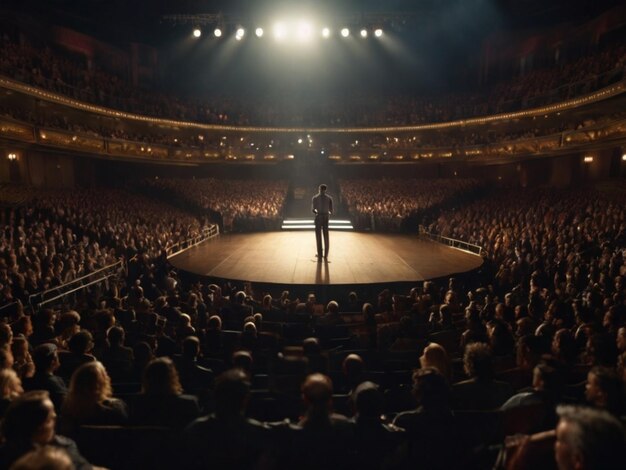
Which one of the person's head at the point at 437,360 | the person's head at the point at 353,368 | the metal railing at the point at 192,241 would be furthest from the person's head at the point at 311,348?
the metal railing at the point at 192,241

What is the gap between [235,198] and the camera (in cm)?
2514

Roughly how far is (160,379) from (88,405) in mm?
496

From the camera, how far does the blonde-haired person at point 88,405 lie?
109 inches

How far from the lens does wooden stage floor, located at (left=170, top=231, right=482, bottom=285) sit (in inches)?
428

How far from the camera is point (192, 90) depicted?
37750 millimetres

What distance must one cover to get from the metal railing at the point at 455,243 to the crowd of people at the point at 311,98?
11.0 m

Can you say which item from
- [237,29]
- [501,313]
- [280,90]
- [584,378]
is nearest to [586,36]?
[237,29]

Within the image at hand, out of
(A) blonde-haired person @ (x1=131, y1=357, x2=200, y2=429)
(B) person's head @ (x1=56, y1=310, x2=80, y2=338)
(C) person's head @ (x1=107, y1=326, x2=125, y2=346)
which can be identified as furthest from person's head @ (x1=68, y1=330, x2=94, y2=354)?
(A) blonde-haired person @ (x1=131, y1=357, x2=200, y2=429)

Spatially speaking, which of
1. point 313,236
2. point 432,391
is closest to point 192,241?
point 313,236

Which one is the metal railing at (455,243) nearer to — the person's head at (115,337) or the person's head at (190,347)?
the person's head at (190,347)

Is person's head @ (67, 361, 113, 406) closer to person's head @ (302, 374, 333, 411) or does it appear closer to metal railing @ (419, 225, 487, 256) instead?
person's head @ (302, 374, 333, 411)

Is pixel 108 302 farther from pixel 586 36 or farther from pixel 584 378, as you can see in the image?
pixel 586 36

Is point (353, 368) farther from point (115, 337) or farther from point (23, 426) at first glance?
point (115, 337)

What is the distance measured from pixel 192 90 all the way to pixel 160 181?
539 inches
